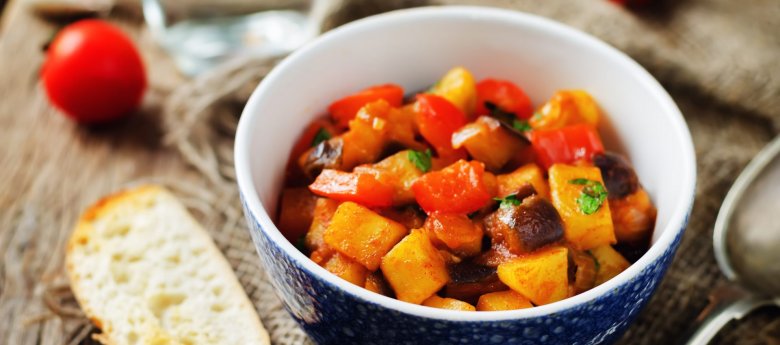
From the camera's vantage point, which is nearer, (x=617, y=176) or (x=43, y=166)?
(x=617, y=176)

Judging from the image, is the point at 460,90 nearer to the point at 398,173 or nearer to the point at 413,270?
the point at 398,173

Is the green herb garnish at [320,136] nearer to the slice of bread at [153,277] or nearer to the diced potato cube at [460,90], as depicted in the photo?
the diced potato cube at [460,90]

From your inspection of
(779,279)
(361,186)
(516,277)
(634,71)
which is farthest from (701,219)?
(361,186)

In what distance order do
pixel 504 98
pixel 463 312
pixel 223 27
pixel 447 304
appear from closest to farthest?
pixel 463 312 → pixel 447 304 → pixel 504 98 → pixel 223 27

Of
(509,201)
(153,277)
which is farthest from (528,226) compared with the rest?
(153,277)

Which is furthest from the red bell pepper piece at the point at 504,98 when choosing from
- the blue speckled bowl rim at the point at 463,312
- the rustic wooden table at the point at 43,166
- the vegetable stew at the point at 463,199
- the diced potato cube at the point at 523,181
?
the rustic wooden table at the point at 43,166

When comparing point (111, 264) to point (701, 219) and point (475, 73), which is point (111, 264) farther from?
point (701, 219)
